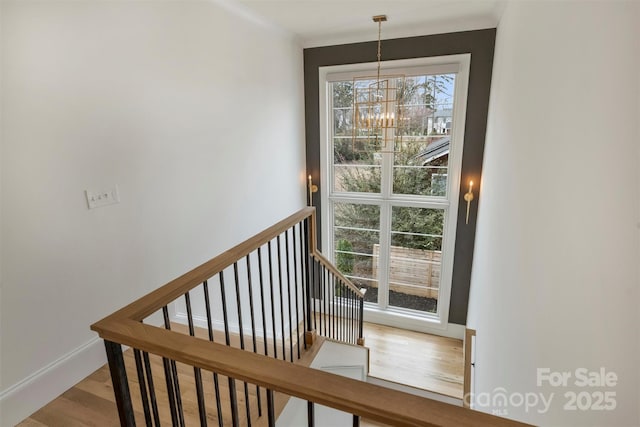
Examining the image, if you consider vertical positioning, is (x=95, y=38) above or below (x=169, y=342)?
above

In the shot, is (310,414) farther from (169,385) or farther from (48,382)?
(48,382)

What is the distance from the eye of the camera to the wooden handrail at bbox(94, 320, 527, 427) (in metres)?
0.70

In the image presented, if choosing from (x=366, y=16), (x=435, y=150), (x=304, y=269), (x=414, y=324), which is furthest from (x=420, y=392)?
(x=366, y=16)

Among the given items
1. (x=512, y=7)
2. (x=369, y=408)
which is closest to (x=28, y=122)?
(x=369, y=408)

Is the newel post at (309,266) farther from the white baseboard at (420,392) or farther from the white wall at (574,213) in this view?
the white baseboard at (420,392)

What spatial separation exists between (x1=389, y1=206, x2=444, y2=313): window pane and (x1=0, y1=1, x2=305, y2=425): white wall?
267 cm

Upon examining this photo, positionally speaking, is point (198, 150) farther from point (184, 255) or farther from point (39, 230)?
point (39, 230)

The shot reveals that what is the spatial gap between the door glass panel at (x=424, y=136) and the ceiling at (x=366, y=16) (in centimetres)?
62

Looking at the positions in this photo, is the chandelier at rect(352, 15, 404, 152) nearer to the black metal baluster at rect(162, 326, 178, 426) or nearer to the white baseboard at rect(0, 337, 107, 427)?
the white baseboard at rect(0, 337, 107, 427)

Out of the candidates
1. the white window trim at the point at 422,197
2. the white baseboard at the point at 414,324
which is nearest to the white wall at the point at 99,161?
the white window trim at the point at 422,197

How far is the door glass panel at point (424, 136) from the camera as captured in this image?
4344 millimetres

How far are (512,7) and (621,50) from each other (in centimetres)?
233

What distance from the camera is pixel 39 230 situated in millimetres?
1747

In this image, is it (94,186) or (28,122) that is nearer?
(28,122)
